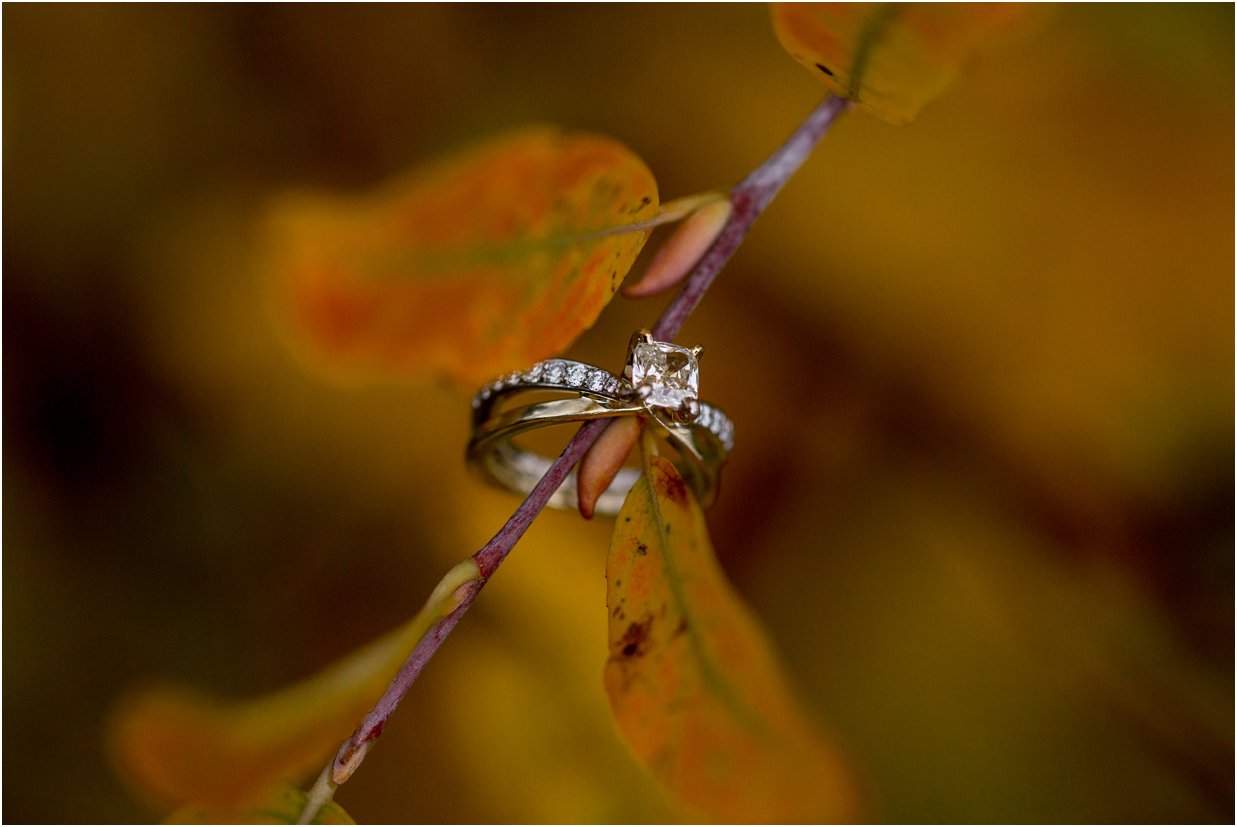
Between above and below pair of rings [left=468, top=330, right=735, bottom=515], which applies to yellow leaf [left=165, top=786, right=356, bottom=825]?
below

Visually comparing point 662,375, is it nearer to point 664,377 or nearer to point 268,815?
point 664,377

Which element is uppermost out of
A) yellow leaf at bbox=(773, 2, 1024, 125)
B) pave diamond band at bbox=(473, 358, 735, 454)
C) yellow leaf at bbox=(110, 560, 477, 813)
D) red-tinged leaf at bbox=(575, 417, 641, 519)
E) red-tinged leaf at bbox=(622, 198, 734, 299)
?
yellow leaf at bbox=(773, 2, 1024, 125)

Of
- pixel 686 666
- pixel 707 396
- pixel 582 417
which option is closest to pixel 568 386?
pixel 582 417

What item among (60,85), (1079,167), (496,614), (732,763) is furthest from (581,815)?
(60,85)

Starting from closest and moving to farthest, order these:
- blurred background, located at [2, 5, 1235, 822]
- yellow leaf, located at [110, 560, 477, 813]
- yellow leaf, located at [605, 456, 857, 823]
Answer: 1. yellow leaf, located at [110, 560, 477, 813]
2. yellow leaf, located at [605, 456, 857, 823]
3. blurred background, located at [2, 5, 1235, 822]

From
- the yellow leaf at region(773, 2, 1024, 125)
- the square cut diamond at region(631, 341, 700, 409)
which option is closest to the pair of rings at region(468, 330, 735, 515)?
the square cut diamond at region(631, 341, 700, 409)

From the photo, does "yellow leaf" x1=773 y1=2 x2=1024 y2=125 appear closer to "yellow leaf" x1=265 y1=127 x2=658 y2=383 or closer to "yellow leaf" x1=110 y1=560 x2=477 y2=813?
"yellow leaf" x1=265 y1=127 x2=658 y2=383

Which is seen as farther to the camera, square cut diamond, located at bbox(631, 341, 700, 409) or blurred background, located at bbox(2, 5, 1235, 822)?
blurred background, located at bbox(2, 5, 1235, 822)

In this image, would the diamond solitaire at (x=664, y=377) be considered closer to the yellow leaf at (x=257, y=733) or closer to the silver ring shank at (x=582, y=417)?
the silver ring shank at (x=582, y=417)
